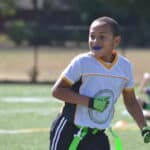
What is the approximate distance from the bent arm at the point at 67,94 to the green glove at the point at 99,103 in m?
0.05

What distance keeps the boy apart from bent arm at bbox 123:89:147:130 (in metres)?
0.19

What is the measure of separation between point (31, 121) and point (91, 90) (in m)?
7.13

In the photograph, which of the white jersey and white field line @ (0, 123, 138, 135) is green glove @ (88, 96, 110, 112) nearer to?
the white jersey

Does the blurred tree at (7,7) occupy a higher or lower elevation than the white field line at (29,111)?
lower

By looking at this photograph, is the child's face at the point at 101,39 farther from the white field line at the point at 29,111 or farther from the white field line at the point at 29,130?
the white field line at the point at 29,111

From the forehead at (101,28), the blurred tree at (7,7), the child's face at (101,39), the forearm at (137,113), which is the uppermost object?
the forehead at (101,28)

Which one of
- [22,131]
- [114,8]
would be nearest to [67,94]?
[22,131]

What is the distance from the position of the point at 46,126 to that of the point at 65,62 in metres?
21.9

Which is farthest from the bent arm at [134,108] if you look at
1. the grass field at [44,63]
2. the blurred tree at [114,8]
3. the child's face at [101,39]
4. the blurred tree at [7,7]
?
the blurred tree at [7,7]

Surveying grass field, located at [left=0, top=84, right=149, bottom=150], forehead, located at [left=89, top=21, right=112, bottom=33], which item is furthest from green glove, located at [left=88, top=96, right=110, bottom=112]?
grass field, located at [left=0, top=84, right=149, bottom=150]

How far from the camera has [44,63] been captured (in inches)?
1369

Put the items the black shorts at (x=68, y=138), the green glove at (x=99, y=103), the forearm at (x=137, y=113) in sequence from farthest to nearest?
the forearm at (x=137, y=113) → the black shorts at (x=68, y=138) → the green glove at (x=99, y=103)

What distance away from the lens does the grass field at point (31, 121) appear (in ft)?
33.1

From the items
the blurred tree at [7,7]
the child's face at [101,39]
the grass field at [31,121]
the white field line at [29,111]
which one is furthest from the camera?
the blurred tree at [7,7]
